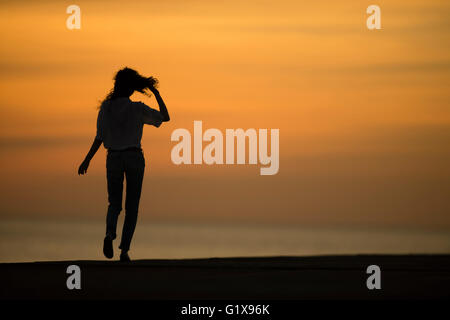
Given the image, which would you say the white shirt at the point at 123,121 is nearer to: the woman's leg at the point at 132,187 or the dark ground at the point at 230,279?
the woman's leg at the point at 132,187

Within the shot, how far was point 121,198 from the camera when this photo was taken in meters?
11.7

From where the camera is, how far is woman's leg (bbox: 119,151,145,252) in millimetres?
11461

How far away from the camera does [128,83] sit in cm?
1162

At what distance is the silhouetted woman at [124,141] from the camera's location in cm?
1146

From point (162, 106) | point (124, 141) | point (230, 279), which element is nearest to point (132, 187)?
point (124, 141)

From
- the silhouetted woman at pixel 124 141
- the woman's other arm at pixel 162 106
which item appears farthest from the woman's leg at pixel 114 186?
the woman's other arm at pixel 162 106

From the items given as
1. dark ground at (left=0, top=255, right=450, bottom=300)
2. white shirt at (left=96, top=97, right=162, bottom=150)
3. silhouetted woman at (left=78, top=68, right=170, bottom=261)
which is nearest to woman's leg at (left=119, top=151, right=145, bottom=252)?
silhouetted woman at (left=78, top=68, right=170, bottom=261)

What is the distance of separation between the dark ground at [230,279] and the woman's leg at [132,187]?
1.22ft

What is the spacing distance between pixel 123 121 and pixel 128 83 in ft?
1.43

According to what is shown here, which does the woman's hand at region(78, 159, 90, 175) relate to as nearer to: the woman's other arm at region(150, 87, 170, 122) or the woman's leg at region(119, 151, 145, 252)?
the woman's leg at region(119, 151, 145, 252)
